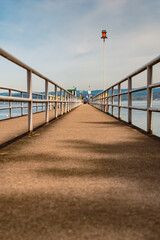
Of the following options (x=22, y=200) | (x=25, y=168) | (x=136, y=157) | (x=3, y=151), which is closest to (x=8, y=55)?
(x=3, y=151)

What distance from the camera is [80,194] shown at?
1.59m

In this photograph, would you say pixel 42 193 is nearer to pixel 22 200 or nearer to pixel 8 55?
pixel 22 200

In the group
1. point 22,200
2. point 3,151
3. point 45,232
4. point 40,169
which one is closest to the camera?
point 45,232

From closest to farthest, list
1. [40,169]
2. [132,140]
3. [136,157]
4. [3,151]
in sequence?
[40,169], [136,157], [3,151], [132,140]

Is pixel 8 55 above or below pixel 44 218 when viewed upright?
above

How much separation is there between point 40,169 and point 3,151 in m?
0.95

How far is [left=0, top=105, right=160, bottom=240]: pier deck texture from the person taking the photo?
45.3 inches

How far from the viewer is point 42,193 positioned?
161 centimetres

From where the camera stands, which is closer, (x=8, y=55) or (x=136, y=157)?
(x=136, y=157)

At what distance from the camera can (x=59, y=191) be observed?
5.41ft

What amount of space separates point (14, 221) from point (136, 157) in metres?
1.64

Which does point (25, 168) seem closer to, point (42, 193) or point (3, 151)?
point (42, 193)

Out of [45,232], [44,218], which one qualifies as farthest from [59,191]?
[45,232]

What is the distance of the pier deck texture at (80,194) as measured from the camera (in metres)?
1.15
